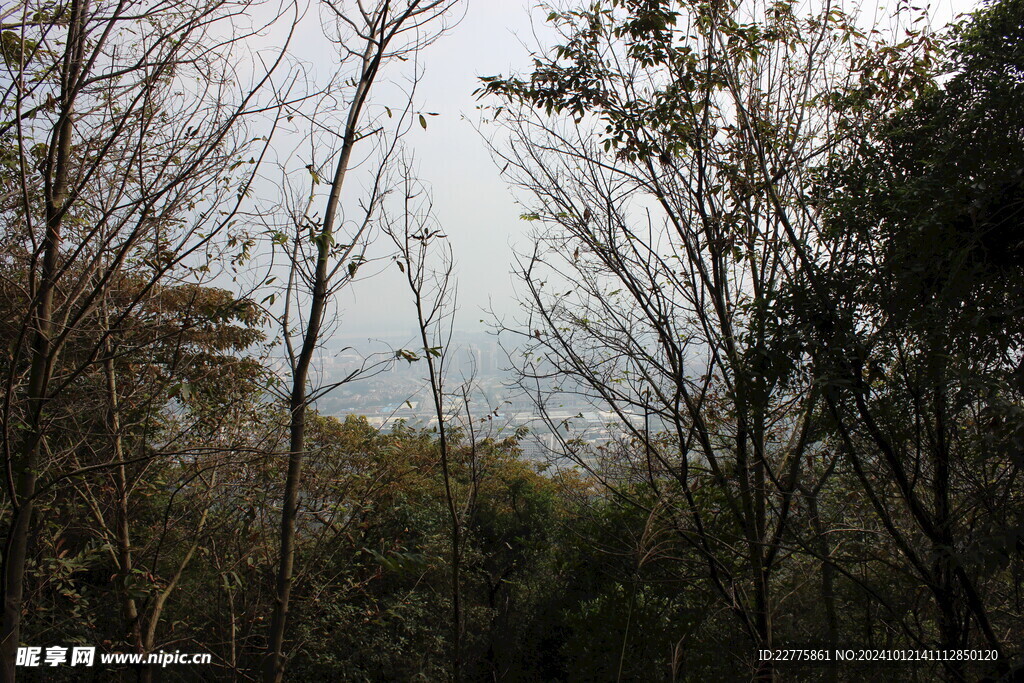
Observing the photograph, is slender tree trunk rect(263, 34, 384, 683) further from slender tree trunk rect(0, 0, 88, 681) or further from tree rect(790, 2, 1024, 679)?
tree rect(790, 2, 1024, 679)

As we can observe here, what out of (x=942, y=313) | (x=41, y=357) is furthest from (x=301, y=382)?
(x=942, y=313)

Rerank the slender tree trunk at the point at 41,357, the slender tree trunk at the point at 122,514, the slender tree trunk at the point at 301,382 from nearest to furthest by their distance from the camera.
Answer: the slender tree trunk at the point at 41,357 < the slender tree trunk at the point at 301,382 < the slender tree trunk at the point at 122,514

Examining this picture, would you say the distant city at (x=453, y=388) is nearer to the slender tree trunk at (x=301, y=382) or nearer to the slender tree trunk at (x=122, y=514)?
the slender tree trunk at (x=301, y=382)

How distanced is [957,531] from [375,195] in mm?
3830

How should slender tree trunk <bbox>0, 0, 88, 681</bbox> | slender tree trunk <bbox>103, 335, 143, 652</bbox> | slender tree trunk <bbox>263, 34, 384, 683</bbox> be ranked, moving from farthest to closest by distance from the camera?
1. slender tree trunk <bbox>103, 335, 143, 652</bbox>
2. slender tree trunk <bbox>263, 34, 384, 683</bbox>
3. slender tree trunk <bbox>0, 0, 88, 681</bbox>

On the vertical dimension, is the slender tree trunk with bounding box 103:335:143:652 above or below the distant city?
below

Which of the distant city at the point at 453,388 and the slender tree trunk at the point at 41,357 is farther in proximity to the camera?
the distant city at the point at 453,388

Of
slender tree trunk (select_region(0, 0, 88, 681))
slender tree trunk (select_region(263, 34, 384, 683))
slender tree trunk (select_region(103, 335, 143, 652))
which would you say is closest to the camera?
slender tree trunk (select_region(0, 0, 88, 681))

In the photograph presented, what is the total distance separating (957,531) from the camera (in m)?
3.55

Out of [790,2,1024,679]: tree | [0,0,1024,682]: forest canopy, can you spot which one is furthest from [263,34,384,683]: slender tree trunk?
[790,2,1024,679]: tree

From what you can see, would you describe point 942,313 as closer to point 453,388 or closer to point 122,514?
point 453,388

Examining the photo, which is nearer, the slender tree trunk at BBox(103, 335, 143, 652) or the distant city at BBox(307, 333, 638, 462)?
the distant city at BBox(307, 333, 638, 462)

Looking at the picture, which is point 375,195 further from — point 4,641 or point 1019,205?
point 1019,205

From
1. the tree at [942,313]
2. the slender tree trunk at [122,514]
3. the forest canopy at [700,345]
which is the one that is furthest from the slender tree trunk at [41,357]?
the tree at [942,313]
